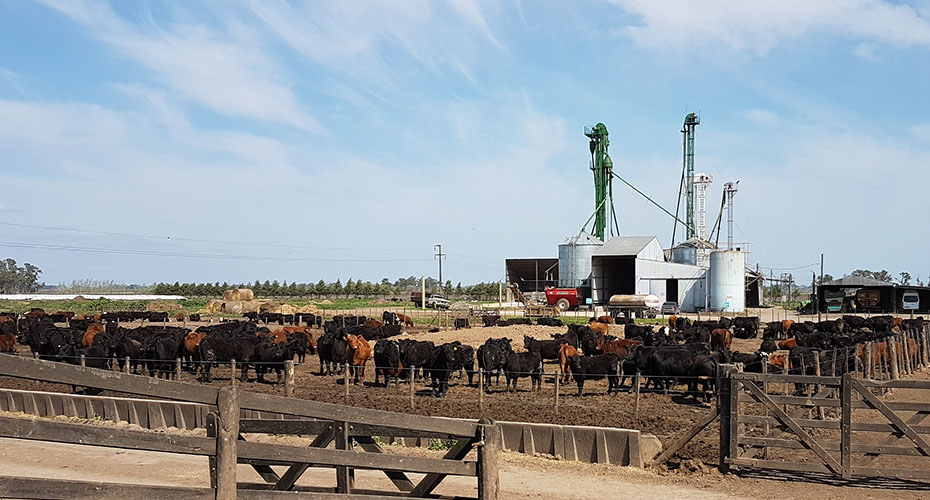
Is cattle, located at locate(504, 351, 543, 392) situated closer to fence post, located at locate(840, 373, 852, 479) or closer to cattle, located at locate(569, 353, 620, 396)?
cattle, located at locate(569, 353, 620, 396)

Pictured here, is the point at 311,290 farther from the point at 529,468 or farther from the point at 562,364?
the point at 529,468

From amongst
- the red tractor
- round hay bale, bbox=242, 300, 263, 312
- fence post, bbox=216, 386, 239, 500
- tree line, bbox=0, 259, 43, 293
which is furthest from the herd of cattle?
tree line, bbox=0, 259, 43, 293

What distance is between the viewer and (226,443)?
472 cm

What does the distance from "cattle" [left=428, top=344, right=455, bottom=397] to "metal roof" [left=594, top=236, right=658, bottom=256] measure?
47616 millimetres

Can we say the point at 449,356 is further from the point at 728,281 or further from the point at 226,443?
the point at 728,281

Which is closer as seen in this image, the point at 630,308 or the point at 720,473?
the point at 720,473

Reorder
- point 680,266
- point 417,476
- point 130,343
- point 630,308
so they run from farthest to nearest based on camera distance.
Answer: point 680,266 → point 630,308 → point 130,343 → point 417,476

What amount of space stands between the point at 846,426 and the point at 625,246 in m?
61.3

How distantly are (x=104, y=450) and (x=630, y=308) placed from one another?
49.7m

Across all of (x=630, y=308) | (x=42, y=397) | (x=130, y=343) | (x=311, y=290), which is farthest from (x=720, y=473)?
(x=311, y=290)

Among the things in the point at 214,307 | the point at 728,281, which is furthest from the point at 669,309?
the point at 214,307

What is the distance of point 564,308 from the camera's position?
222ft

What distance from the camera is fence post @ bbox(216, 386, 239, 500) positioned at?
4.69 metres

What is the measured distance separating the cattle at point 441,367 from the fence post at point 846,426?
447 inches
